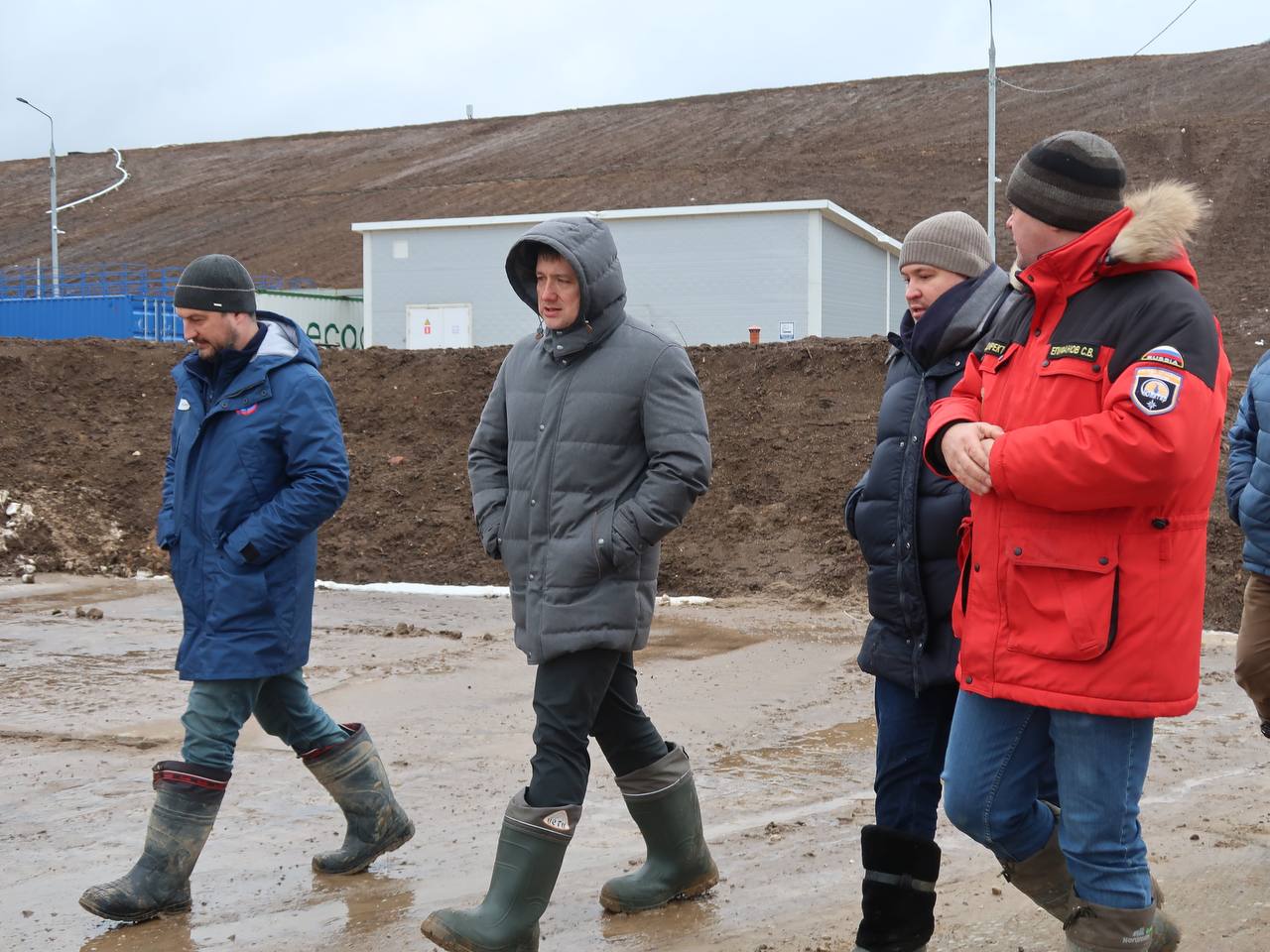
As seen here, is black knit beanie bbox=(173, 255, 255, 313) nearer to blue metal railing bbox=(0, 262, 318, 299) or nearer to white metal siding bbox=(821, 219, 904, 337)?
white metal siding bbox=(821, 219, 904, 337)

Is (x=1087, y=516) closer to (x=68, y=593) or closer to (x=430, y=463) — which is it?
(x=68, y=593)

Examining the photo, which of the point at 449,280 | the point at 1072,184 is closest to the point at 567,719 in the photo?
the point at 1072,184

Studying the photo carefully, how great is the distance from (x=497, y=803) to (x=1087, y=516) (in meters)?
3.28

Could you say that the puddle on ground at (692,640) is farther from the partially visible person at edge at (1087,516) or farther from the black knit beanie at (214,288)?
the partially visible person at edge at (1087,516)

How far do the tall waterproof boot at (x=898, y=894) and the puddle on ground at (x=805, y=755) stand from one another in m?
2.42

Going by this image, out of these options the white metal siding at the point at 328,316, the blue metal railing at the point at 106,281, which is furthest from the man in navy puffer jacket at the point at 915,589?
the blue metal railing at the point at 106,281

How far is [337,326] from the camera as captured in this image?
1515 inches

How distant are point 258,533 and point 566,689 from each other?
3.91 ft

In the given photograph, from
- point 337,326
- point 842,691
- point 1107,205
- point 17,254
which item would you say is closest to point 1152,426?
point 1107,205

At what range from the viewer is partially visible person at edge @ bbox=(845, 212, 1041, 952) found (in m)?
3.73

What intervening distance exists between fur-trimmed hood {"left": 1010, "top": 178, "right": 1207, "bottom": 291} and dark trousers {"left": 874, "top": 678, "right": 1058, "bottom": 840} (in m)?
1.23

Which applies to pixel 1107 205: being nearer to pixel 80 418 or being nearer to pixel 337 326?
pixel 80 418

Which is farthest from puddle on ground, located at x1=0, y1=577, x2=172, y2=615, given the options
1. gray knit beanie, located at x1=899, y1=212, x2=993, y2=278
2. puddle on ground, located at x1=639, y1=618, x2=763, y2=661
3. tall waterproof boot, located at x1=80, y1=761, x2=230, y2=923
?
gray knit beanie, located at x1=899, y1=212, x2=993, y2=278

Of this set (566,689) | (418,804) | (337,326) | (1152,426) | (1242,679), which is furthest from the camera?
(337,326)
